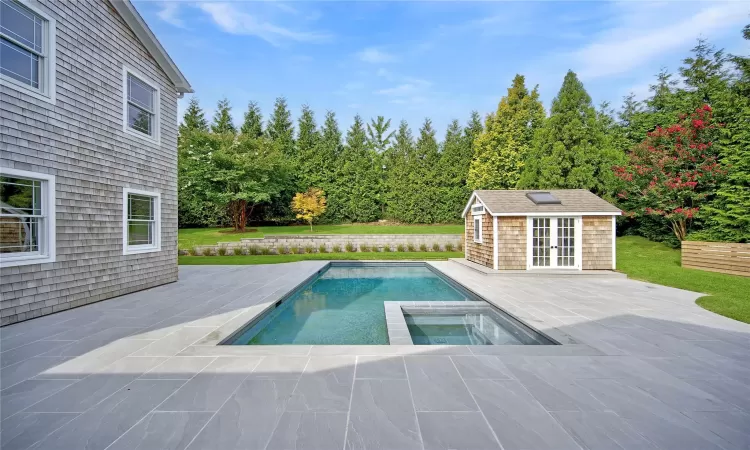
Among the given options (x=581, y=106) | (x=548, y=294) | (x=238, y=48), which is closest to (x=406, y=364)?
(x=548, y=294)

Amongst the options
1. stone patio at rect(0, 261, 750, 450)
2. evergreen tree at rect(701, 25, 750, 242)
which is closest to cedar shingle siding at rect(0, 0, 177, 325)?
stone patio at rect(0, 261, 750, 450)

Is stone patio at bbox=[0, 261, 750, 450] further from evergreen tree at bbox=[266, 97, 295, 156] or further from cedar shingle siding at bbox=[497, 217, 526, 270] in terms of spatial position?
evergreen tree at bbox=[266, 97, 295, 156]

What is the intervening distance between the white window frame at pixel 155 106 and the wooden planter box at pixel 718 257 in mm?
15569

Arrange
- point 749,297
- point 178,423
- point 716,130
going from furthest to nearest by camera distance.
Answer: point 716,130 < point 749,297 < point 178,423

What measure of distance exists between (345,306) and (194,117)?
2778cm

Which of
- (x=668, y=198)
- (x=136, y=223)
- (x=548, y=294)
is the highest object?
(x=668, y=198)

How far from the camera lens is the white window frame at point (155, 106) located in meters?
6.78

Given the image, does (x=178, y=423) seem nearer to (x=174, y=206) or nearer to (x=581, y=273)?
(x=174, y=206)

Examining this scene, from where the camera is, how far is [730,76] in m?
13.8

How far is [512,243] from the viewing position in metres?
10.3

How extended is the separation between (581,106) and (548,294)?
54.7ft

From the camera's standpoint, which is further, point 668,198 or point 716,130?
point 668,198

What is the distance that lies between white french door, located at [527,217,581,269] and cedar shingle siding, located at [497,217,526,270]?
23 centimetres

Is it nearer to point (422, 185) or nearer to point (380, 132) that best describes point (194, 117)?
point (380, 132)
